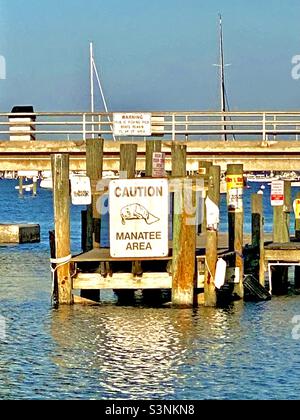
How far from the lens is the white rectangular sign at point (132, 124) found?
41.2m

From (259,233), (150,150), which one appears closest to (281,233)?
(259,233)

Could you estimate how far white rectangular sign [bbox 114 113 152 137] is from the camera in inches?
1622

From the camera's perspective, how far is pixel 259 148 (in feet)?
134

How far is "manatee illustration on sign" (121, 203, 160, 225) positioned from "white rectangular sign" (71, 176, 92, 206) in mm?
1483

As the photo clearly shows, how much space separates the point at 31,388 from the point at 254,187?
5493 inches

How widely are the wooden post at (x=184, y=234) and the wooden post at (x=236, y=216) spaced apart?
6.27 ft

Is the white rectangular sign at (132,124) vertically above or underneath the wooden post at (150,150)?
above

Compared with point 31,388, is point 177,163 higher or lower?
higher

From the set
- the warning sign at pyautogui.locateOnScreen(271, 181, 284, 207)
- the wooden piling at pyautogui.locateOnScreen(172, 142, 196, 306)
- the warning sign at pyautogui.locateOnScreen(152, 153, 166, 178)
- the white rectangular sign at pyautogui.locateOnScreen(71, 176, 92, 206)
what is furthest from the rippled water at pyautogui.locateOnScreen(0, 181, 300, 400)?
the warning sign at pyautogui.locateOnScreen(271, 181, 284, 207)

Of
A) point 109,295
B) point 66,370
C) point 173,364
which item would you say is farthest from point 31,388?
point 109,295

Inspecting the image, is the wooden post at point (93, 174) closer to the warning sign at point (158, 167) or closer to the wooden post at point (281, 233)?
the warning sign at point (158, 167)

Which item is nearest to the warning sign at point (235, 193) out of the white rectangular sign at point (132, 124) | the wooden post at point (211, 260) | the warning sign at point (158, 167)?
the wooden post at point (211, 260)

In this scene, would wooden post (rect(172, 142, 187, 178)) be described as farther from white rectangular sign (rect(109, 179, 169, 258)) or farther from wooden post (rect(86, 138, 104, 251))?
wooden post (rect(86, 138, 104, 251))
